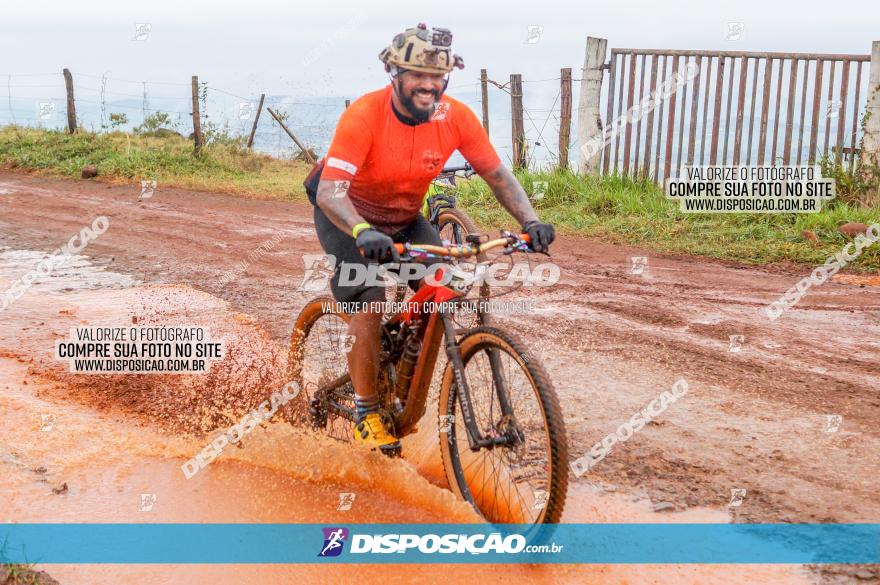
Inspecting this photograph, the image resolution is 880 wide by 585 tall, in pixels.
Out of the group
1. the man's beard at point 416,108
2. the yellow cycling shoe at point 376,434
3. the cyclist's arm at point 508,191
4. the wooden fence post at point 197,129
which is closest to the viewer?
the man's beard at point 416,108

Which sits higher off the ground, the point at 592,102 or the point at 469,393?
the point at 592,102

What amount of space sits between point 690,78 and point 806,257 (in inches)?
166

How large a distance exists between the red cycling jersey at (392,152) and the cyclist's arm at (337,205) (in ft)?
0.16

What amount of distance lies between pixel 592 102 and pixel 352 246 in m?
10.2

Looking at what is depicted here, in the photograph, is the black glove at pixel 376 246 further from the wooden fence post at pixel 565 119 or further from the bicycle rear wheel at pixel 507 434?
the wooden fence post at pixel 565 119

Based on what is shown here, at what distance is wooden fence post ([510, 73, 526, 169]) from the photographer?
49.9 ft

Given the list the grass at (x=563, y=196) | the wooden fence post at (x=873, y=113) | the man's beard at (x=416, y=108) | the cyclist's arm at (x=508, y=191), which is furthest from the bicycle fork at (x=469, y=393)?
the wooden fence post at (x=873, y=113)

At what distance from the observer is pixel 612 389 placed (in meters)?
5.74

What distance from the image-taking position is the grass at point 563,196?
10250 mm

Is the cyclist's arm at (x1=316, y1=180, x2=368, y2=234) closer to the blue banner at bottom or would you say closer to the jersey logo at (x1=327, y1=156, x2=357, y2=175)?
the jersey logo at (x1=327, y1=156, x2=357, y2=175)

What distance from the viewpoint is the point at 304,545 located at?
A: 4.08 metres

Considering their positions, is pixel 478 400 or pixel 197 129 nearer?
pixel 478 400

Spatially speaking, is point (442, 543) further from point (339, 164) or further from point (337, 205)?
point (339, 164)

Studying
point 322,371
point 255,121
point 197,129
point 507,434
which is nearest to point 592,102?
point 197,129
